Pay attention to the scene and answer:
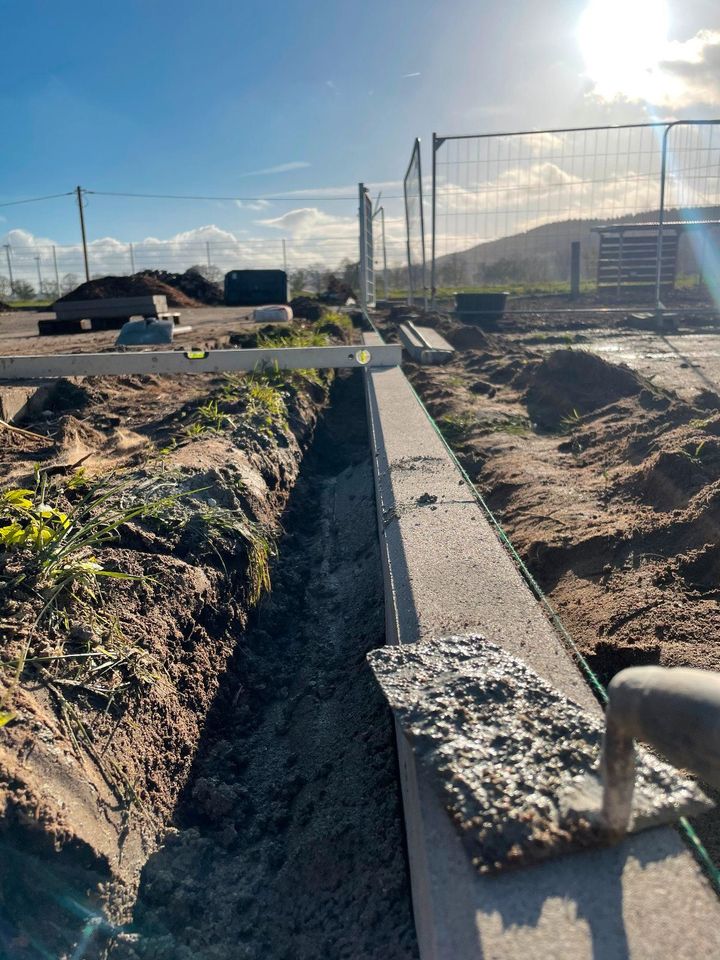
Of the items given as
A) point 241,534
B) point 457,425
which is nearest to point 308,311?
point 457,425

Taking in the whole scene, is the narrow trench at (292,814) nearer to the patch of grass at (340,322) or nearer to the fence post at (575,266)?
the patch of grass at (340,322)

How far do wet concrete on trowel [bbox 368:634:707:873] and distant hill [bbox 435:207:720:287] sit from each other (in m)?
15.4

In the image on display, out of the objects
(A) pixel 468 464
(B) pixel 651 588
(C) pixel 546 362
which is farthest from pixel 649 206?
(B) pixel 651 588

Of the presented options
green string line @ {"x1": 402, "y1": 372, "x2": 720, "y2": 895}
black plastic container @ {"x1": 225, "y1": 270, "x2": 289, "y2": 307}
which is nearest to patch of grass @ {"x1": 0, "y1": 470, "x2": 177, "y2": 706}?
green string line @ {"x1": 402, "y1": 372, "x2": 720, "y2": 895}

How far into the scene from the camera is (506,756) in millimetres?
1688

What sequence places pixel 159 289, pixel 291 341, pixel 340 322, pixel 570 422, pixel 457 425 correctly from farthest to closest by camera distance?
pixel 159 289, pixel 340 322, pixel 291 341, pixel 570 422, pixel 457 425

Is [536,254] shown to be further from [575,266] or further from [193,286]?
[193,286]

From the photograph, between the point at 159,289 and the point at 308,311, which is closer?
the point at 308,311

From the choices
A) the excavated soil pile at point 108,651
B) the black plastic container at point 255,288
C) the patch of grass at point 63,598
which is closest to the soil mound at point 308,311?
the black plastic container at point 255,288

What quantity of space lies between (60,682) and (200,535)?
1.23 meters

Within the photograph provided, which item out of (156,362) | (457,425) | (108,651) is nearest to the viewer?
(108,651)

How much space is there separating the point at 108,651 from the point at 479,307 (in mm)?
14964

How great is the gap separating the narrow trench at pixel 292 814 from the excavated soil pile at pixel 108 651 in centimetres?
9

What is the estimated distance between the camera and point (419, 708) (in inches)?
72.9
